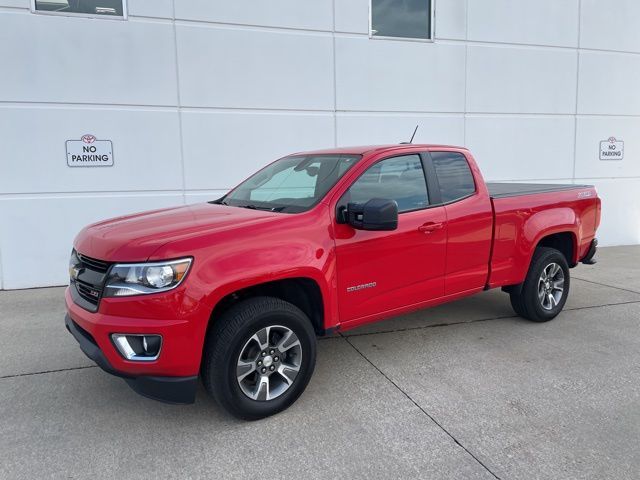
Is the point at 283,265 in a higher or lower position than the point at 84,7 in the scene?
lower

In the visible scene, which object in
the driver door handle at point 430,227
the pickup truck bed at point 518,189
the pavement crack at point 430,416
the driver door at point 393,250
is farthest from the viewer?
the pickup truck bed at point 518,189

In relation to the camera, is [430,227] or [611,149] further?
[611,149]

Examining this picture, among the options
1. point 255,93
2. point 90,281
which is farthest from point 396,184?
point 255,93

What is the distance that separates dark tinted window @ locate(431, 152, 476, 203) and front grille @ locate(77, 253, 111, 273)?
9.24 ft

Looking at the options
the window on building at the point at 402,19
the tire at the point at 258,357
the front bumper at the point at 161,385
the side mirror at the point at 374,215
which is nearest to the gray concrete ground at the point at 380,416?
the tire at the point at 258,357

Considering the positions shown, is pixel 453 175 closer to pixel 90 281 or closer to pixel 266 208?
pixel 266 208

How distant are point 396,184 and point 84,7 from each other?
557cm

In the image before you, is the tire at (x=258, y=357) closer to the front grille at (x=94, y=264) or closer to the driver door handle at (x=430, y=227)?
the front grille at (x=94, y=264)

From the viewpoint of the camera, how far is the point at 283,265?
336cm

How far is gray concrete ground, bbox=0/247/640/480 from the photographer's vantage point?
2945mm

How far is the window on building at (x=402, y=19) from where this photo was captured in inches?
334

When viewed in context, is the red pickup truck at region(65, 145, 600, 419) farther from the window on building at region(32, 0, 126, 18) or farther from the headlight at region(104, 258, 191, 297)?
the window on building at region(32, 0, 126, 18)

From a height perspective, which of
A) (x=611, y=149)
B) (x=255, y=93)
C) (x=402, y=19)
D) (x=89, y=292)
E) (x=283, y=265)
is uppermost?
(x=402, y=19)

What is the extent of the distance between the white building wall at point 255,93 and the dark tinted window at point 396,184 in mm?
4004
